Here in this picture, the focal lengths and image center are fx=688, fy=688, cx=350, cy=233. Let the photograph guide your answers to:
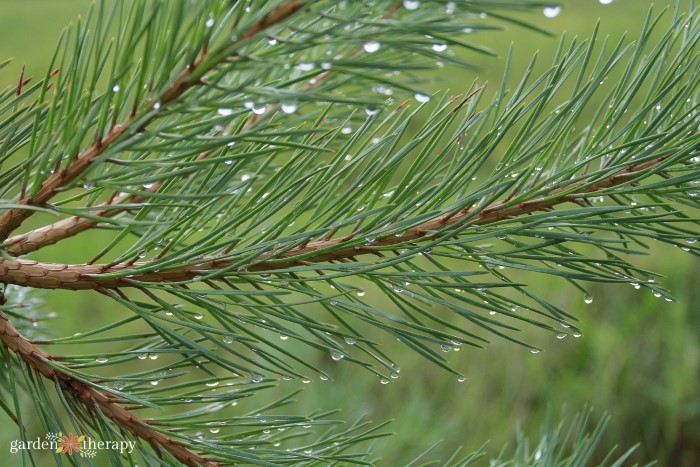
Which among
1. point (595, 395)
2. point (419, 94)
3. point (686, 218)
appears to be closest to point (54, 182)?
point (419, 94)

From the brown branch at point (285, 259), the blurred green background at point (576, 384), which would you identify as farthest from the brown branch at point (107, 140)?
the blurred green background at point (576, 384)

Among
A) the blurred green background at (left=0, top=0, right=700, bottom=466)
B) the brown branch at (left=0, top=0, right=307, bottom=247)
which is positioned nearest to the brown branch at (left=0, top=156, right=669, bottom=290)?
the brown branch at (left=0, top=0, right=307, bottom=247)

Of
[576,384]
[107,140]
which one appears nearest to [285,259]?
[107,140]

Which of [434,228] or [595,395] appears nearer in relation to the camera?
[434,228]

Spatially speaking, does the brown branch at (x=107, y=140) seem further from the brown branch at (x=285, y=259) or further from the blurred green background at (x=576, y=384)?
the blurred green background at (x=576, y=384)

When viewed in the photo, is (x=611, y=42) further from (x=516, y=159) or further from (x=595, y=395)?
(x=516, y=159)

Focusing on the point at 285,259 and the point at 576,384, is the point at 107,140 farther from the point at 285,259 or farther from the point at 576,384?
the point at 576,384

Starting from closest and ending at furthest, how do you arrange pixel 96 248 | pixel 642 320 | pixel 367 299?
1. pixel 642 320
2. pixel 367 299
3. pixel 96 248

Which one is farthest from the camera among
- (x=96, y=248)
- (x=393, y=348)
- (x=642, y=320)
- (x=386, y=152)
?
(x=96, y=248)
